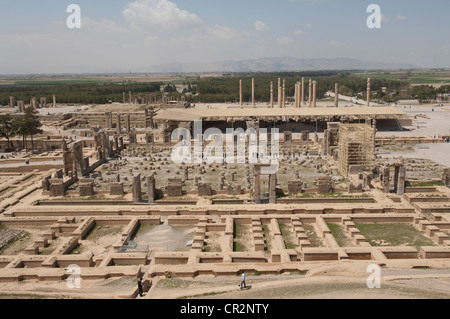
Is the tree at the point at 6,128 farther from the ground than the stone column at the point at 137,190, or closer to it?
farther from the ground

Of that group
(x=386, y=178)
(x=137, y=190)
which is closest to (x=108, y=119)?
(x=137, y=190)

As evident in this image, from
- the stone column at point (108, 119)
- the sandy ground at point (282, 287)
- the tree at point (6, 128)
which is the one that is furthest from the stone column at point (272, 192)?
the stone column at point (108, 119)

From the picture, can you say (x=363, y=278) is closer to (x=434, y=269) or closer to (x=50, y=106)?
(x=434, y=269)

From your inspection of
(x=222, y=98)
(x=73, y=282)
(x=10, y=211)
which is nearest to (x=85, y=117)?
(x=222, y=98)

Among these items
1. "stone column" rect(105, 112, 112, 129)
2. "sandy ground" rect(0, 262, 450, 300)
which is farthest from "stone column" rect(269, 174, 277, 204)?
"stone column" rect(105, 112, 112, 129)

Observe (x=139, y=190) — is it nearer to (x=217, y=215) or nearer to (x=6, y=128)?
(x=217, y=215)

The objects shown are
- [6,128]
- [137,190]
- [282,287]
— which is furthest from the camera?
[6,128]

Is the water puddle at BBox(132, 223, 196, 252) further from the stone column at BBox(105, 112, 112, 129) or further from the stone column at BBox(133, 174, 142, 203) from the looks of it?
the stone column at BBox(105, 112, 112, 129)

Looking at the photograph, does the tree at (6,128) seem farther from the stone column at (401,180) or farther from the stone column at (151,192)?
the stone column at (401,180)
